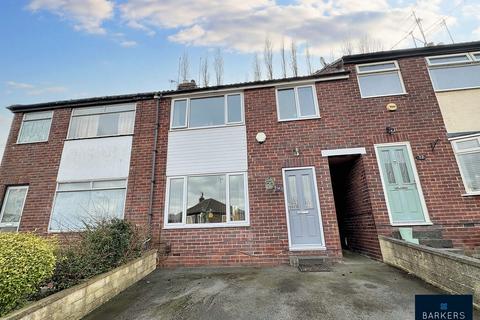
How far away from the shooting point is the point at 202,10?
880 centimetres

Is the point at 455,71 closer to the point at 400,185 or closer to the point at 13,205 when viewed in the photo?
the point at 400,185

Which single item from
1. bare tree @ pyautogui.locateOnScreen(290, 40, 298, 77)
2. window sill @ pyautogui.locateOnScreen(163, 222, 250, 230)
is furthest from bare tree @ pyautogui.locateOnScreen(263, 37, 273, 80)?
window sill @ pyautogui.locateOnScreen(163, 222, 250, 230)

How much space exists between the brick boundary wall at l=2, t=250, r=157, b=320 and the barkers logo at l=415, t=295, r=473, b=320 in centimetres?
445

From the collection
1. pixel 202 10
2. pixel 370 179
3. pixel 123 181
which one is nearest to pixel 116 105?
pixel 123 181

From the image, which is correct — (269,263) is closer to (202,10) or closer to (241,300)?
(241,300)

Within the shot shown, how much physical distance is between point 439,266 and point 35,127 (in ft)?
45.4

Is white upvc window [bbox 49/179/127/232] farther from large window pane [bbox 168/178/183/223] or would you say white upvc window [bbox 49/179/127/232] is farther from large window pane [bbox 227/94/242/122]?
large window pane [bbox 227/94/242/122]

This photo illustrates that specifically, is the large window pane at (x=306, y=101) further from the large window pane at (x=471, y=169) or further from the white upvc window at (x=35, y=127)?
the white upvc window at (x=35, y=127)

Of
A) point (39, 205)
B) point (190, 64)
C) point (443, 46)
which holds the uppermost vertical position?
point (190, 64)

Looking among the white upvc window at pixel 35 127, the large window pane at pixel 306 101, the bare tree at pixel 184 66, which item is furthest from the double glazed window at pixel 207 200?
the bare tree at pixel 184 66

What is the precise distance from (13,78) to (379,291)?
54.6ft

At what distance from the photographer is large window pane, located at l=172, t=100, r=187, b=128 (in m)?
8.09

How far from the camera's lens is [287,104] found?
25.6 ft

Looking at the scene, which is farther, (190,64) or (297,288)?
(190,64)
